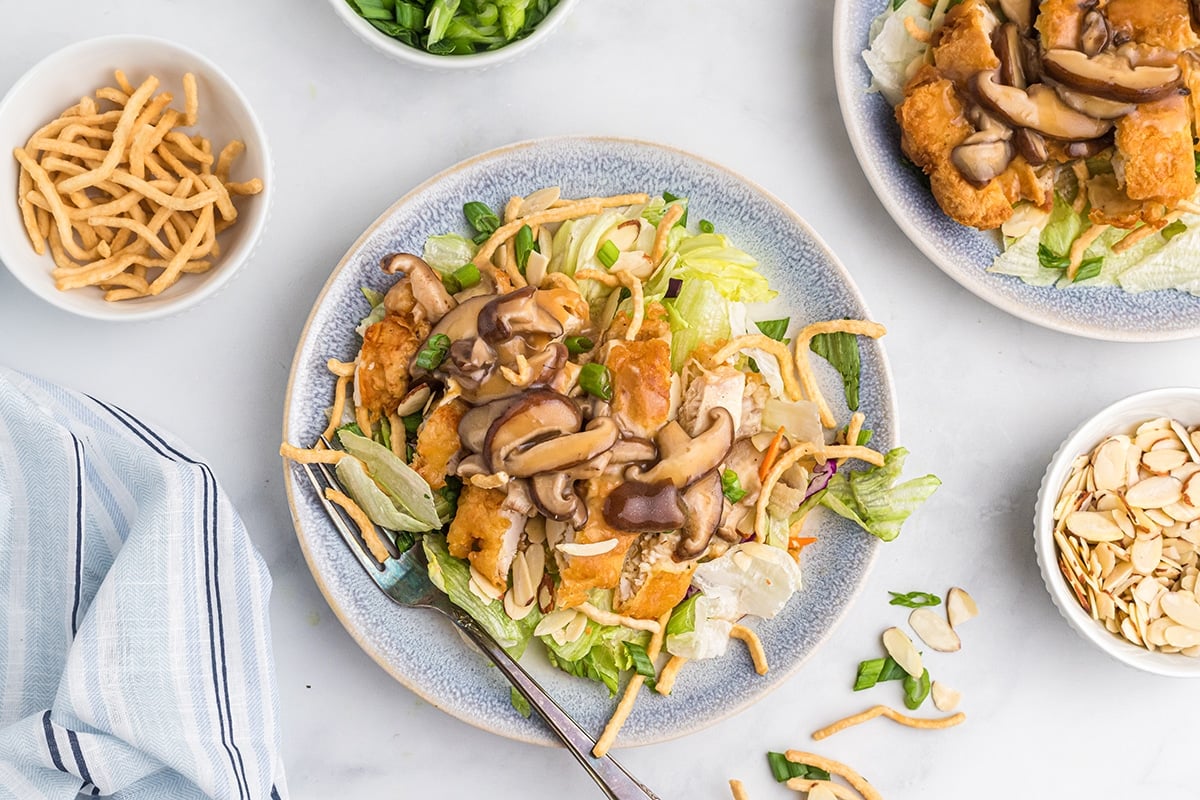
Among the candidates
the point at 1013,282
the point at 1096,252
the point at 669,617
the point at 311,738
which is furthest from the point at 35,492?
the point at 1096,252

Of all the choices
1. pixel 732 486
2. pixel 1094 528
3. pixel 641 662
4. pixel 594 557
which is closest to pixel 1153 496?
pixel 1094 528

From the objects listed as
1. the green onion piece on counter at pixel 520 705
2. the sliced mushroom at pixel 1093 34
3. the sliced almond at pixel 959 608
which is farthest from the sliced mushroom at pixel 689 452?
the sliced mushroom at pixel 1093 34

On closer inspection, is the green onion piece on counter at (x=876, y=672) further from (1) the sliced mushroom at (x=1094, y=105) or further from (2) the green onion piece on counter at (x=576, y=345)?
(1) the sliced mushroom at (x=1094, y=105)

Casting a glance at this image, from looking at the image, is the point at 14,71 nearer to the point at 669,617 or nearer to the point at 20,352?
the point at 20,352

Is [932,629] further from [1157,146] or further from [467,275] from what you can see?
[467,275]

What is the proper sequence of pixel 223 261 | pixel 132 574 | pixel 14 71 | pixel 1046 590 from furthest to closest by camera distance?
pixel 1046 590, pixel 14 71, pixel 223 261, pixel 132 574

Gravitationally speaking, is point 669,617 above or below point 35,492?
below
